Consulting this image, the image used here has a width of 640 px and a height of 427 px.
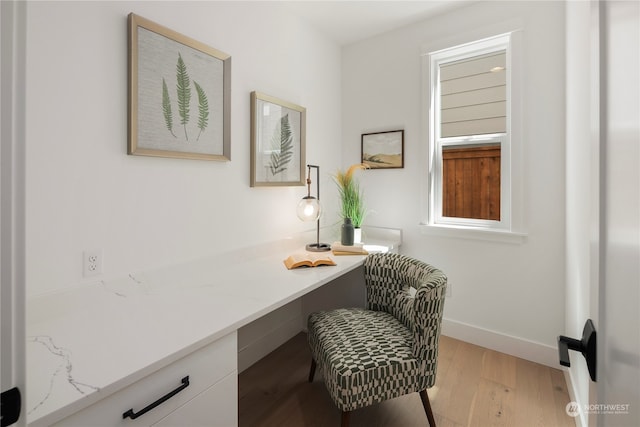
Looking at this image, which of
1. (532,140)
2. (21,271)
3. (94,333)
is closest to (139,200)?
(94,333)

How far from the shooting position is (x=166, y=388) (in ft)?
2.87

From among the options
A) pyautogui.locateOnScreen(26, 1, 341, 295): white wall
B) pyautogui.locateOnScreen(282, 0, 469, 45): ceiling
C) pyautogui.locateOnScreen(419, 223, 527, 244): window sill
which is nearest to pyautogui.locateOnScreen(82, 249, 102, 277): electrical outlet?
pyautogui.locateOnScreen(26, 1, 341, 295): white wall

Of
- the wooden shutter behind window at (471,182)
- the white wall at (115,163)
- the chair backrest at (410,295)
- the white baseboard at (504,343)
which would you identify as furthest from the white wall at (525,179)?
the white wall at (115,163)

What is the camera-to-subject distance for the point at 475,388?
72.2 inches

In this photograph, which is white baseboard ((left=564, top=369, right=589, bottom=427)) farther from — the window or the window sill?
the window

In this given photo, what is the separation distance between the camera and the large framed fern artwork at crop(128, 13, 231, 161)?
4.45 feet

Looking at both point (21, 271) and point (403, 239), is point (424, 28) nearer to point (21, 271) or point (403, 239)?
point (403, 239)

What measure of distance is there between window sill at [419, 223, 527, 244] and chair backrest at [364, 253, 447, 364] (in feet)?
2.59

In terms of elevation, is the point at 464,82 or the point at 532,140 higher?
the point at 464,82

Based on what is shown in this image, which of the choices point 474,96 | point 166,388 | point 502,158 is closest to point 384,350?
point 166,388

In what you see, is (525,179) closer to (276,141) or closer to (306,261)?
(306,261)

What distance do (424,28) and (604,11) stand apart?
2.36 metres

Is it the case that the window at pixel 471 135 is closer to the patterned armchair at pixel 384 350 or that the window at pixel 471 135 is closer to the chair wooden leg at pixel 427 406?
the patterned armchair at pixel 384 350

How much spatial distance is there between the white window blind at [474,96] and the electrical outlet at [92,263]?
7.93ft
